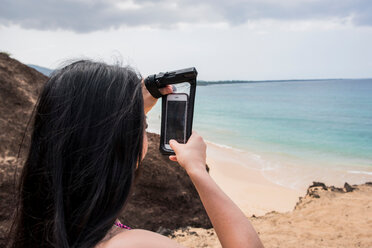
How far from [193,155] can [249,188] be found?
7.56 m

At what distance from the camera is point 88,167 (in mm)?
1037

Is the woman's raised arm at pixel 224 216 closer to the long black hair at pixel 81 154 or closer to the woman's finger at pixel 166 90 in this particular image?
the long black hair at pixel 81 154

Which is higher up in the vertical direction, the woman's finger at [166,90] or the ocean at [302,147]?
the woman's finger at [166,90]

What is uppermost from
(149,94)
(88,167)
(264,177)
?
(149,94)

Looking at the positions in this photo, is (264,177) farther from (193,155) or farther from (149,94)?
(193,155)

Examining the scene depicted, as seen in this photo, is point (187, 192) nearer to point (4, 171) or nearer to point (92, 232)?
point (4, 171)

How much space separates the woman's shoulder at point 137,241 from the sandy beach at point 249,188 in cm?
573

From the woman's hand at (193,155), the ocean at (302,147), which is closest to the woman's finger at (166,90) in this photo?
the woman's hand at (193,155)

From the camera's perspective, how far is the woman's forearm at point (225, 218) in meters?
1.11

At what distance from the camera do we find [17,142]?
157 inches

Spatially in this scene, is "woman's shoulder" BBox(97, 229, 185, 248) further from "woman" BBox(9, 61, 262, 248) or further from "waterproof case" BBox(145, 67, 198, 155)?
"waterproof case" BBox(145, 67, 198, 155)

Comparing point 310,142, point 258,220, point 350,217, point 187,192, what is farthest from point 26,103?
point 310,142

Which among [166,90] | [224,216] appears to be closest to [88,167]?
[224,216]

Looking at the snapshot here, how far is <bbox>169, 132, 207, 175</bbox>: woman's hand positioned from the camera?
3.91 ft
